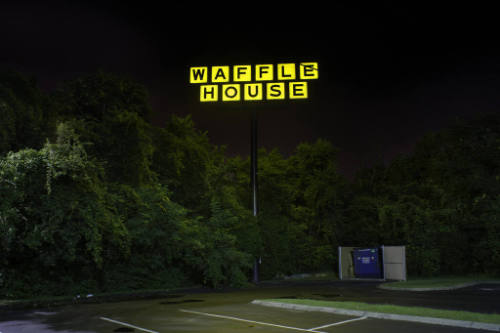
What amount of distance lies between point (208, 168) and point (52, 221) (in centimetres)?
1302

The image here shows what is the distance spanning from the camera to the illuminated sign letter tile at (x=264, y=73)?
30906 millimetres

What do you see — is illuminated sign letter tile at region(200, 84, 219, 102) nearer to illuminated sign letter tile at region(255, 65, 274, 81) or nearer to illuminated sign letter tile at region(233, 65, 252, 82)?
illuminated sign letter tile at region(233, 65, 252, 82)

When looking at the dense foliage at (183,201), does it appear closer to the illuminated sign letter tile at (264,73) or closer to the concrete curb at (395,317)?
the illuminated sign letter tile at (264,73)

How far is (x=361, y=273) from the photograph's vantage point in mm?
28766

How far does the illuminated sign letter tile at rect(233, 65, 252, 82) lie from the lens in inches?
1223

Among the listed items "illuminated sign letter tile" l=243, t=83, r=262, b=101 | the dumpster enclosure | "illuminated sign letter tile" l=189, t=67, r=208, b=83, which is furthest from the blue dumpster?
"illuminated sign letter tile" l=189, t=67, r=208, b=83

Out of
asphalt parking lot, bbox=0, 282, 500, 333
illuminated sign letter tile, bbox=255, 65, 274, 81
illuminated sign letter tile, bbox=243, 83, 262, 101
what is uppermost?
illuminated sign letter tile, bbox=255, 65, 274, 81

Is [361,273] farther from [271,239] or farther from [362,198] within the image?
[362,198]

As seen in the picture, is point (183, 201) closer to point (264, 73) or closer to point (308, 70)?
point (264, 73)

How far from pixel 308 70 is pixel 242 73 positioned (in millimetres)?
4211

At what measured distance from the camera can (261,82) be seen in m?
31.0

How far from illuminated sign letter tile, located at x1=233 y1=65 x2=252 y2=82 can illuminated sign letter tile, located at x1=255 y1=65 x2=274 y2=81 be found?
1.49 feet

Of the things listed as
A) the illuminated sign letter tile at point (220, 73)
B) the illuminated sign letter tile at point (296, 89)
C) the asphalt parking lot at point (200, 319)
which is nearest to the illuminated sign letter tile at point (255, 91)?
the illuminated sign letter tile at point (220, 73)

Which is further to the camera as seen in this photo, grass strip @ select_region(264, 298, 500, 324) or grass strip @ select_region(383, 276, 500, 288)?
grass strip @ select_region(383, 276, 500, 288)
